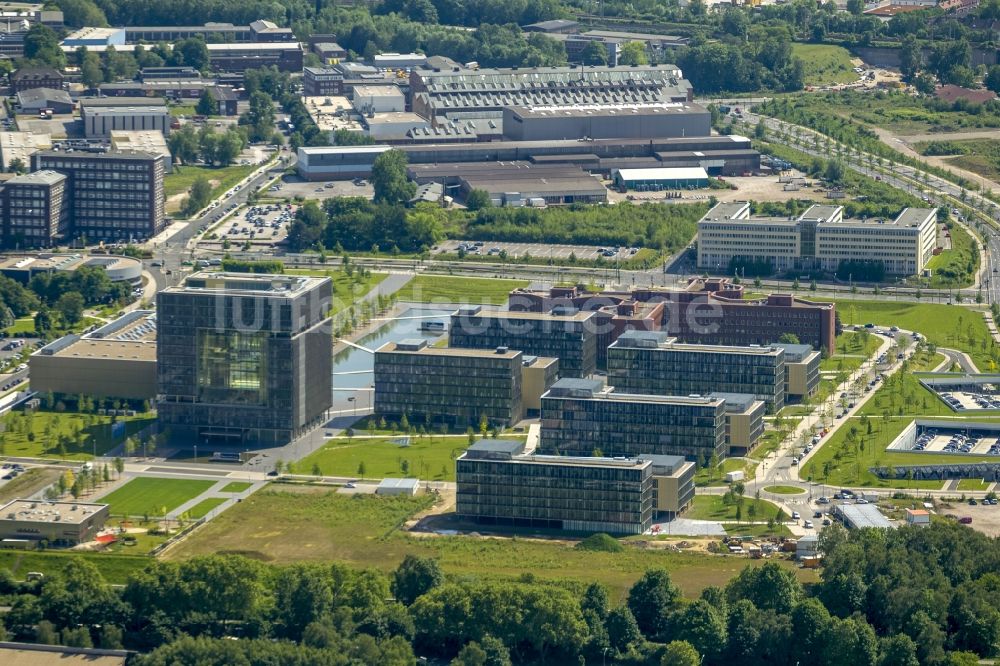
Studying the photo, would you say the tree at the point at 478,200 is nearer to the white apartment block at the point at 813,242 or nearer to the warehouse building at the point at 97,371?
the white apartment block at the point at 813,242

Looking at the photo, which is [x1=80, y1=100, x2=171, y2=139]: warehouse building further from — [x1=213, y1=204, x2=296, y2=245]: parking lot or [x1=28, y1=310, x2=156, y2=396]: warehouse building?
[x1=28, y1=310, x2=156, y2=396]: warehouse building

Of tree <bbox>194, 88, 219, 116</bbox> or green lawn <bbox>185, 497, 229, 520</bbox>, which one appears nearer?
green lawn <bbox>185, 497, 229, 520</bbox>

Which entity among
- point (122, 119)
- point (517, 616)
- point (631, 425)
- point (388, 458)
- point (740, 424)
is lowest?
point (517, 616)

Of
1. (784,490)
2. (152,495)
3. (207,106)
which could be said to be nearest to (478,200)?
(207,106)

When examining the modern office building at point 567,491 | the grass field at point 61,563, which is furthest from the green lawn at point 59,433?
the modern office building at point 567,491

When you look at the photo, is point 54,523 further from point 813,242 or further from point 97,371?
point 813,242

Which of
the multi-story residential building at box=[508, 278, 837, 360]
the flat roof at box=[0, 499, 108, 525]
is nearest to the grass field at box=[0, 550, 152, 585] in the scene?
the flat roof at box=[0, 499, 108, 525]
